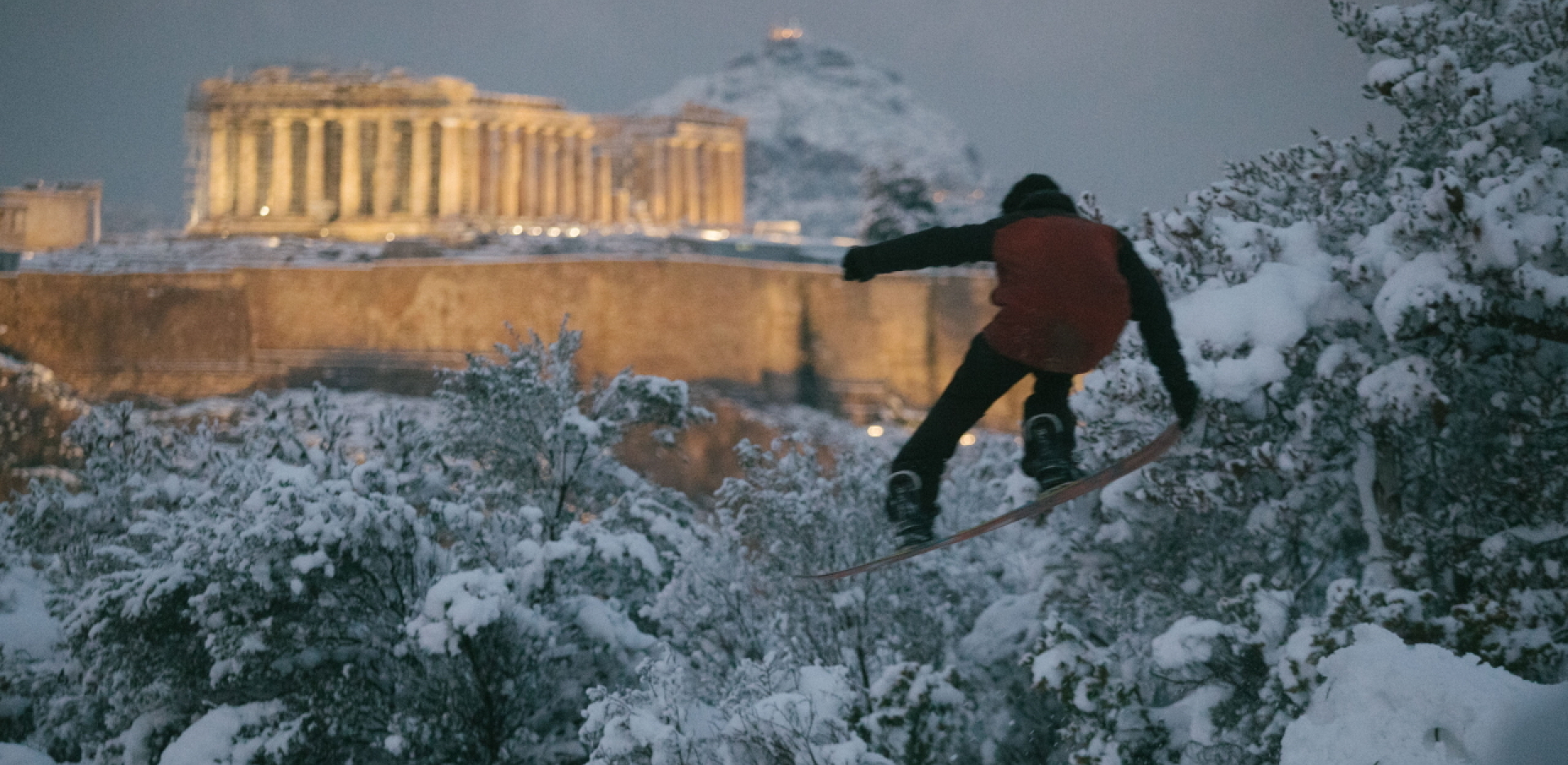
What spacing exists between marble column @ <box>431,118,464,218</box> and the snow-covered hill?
131 feet

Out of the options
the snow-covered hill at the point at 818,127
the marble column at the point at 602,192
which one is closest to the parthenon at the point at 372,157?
the marble column at the point at 602,192

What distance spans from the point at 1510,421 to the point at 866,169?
4591 centimetres

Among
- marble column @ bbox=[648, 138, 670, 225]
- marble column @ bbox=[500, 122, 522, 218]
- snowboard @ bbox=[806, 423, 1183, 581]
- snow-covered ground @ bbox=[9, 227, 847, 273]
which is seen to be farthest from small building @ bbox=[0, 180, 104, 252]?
snowboard @ bbox=[806, 423, 1183, 581]

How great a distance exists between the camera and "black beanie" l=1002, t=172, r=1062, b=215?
5.84m

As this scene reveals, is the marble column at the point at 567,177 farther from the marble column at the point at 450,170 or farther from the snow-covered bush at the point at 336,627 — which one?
the snow-covered bush at the point at 336,627

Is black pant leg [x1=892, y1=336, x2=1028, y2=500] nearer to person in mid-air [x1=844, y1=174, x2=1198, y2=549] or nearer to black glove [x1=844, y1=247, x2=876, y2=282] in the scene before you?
person in mid-air [x1=844, y1=174, x2=1198, y2=549]

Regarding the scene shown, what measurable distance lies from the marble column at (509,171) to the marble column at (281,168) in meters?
8.79

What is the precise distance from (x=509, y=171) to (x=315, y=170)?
309 inches

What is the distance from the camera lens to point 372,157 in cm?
5906

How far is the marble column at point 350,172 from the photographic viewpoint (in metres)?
58.3

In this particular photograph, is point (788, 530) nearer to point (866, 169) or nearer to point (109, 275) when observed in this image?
point (109, 275)

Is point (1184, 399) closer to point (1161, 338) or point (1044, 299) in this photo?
point (1161, 338)

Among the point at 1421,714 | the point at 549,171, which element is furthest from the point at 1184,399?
the point at 549,171

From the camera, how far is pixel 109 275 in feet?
141
